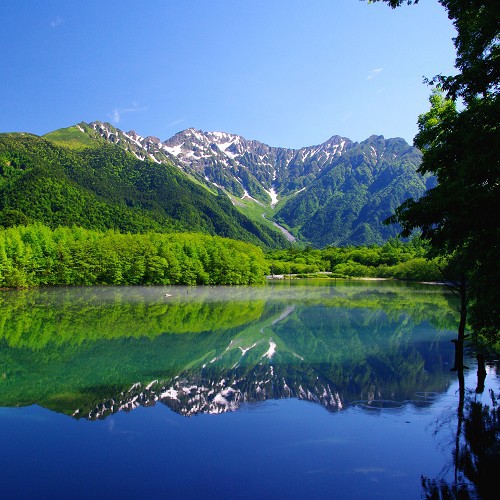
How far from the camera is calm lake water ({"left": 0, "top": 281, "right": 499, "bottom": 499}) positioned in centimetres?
1048

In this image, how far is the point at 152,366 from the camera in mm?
22391

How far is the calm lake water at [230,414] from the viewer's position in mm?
10477

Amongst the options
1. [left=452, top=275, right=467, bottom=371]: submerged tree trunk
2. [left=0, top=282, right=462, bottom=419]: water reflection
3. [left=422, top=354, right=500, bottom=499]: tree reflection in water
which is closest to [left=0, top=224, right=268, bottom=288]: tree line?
[left=0, top=282, right=462, bottom=419]: water reflection

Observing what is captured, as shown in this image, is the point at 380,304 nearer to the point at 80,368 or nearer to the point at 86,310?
the point at 86,310

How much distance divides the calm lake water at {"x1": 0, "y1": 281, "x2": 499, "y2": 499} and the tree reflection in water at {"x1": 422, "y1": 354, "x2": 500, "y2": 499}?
103mm

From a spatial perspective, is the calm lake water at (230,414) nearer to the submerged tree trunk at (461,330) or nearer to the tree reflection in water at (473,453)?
the tree reflection in water at (473,453)

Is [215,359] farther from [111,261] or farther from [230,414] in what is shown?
[111,261]

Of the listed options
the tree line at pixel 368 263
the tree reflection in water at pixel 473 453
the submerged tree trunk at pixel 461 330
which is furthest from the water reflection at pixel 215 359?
the tree line at pixel 368 263

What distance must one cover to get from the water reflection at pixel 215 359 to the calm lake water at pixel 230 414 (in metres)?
0.11

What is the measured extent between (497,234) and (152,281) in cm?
9554

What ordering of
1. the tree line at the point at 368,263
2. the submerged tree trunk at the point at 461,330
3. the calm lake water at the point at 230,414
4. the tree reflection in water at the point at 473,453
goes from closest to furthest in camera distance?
the tree reflection in water at the point at 473,453, the calm lake water at the point at 230,414, the submerged tree trunk at the point at 461,330, the tree line at the point at 368,263

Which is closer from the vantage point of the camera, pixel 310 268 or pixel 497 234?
pixel 497 234

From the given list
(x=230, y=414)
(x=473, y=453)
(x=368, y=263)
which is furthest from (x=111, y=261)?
(x=368, y=263)

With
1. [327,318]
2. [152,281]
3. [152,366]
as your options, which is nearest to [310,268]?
[152,281]
